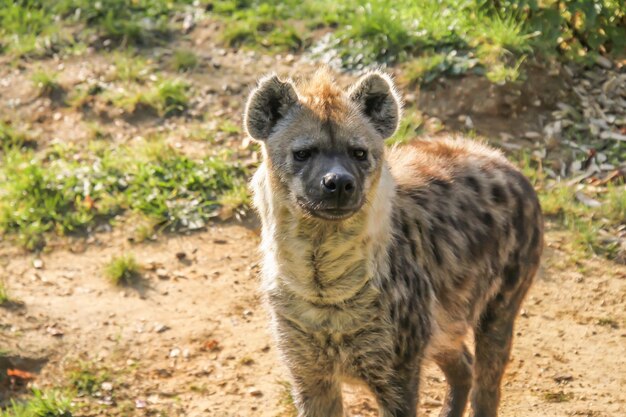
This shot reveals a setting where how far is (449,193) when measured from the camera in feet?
13.4

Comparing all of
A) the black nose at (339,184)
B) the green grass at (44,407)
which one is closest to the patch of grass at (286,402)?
the green grass at (44,407)

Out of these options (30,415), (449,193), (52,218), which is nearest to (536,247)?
(449,193)

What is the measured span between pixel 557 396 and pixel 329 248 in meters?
1.58

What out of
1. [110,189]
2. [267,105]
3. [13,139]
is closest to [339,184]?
[267,105]

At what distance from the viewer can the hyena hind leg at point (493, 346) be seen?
4.20 meters

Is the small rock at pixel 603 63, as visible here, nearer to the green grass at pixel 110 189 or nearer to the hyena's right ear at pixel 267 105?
the green grass at pixel 110 189

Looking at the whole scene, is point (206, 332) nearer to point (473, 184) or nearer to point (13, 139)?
point (473, 184)

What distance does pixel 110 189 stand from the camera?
6.12 metres

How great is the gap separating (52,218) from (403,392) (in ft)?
10.0

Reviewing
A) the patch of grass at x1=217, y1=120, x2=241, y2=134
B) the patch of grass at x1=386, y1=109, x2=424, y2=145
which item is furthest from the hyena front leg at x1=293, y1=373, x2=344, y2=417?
the patch of grass at x1=217, y1=120, x2=241, y2=134

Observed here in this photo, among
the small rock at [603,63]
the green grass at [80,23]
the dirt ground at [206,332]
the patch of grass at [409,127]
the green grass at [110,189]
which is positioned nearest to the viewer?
the dirt ground at [206,332]

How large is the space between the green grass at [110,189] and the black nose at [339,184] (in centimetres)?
249

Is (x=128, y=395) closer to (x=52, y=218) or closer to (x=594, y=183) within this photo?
(x=52, y=218)

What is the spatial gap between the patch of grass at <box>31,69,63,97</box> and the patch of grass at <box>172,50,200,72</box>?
82 centimetres
